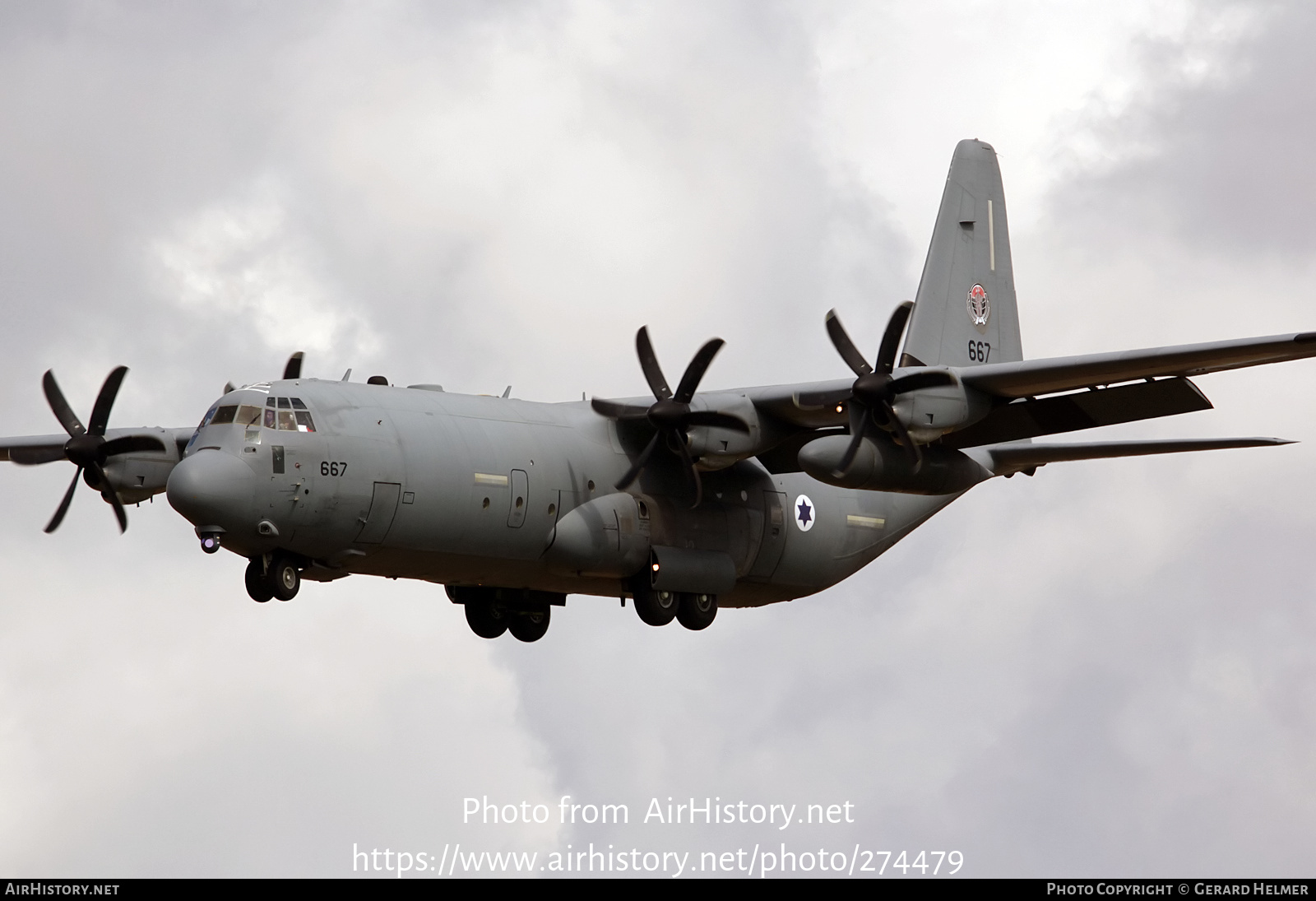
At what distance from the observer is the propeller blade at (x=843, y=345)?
25.5 m

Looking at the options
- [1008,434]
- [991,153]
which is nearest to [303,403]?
[1008,434]

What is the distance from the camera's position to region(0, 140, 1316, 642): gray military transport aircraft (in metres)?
23.3

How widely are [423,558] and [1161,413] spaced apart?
34.2 ft

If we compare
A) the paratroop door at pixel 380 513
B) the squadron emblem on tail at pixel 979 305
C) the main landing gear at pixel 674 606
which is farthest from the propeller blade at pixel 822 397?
the squadron emblem on tail at pixel 979 305

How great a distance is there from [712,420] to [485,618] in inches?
191

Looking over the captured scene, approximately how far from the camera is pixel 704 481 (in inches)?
1102

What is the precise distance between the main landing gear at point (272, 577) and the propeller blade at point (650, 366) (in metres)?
6.10

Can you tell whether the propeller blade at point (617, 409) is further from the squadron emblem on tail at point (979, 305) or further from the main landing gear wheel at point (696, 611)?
the squadron emblem on tail at point (979, 305)

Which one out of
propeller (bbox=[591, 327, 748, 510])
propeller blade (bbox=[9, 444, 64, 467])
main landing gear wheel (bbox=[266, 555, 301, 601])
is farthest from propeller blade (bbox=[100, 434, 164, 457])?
propeller (bbox=[591, 327, 748, 510])

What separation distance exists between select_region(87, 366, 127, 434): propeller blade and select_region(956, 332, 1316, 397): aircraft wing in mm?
12321

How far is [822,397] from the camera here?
25.8 meters

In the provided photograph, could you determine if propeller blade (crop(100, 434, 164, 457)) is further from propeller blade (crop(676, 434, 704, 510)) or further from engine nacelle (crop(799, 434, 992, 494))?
engine nacelle (crop(799, 434, 992, 494))
